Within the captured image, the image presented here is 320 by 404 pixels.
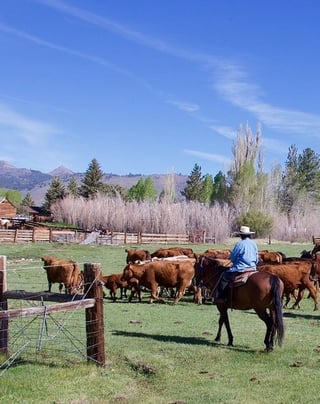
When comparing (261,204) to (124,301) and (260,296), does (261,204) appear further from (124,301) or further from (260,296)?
(260,296)

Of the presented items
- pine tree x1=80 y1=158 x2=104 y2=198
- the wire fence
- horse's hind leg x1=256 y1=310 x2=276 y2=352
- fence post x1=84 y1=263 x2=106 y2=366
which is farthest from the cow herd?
pine tree x1=80 y1=158 x2=104 y2=198

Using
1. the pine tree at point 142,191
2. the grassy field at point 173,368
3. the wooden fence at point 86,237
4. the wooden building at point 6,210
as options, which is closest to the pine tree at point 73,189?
the pine tree at point 142,191

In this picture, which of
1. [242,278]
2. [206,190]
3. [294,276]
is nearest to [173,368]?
[242,278]

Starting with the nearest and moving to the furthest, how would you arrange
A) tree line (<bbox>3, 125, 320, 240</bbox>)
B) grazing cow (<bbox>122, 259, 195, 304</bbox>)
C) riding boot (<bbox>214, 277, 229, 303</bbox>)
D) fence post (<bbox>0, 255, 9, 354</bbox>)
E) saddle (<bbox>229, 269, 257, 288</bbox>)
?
1. fence post (<bbox>0, 255, 9, 354</bbox>)
2. saddle (<bbox>229, 269, 257, 288</bbox>)
3. riding boot (<bbox>214, 277, 229, 303</bbox>)
4. grazing cow (<bbox>122, 259, 195, 304</bbox>)
5. tree line (<bbox>3, 125, 320, 240</bbox>)

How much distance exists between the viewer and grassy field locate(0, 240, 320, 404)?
8656 millimetres

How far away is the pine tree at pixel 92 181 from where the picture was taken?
9519cm

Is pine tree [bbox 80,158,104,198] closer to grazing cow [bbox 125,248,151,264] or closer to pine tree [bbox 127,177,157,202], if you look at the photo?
pine tree [bbox 127,177,157,202]

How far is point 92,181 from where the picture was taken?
96375 mm

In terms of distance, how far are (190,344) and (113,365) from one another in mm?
2220

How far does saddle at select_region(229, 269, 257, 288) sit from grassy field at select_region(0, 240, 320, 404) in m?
1.28

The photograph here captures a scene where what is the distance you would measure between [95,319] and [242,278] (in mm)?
3482

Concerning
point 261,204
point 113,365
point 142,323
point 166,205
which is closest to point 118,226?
point 166,205

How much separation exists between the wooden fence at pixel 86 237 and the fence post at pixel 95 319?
38.3 meters

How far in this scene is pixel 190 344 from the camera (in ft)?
38.6
